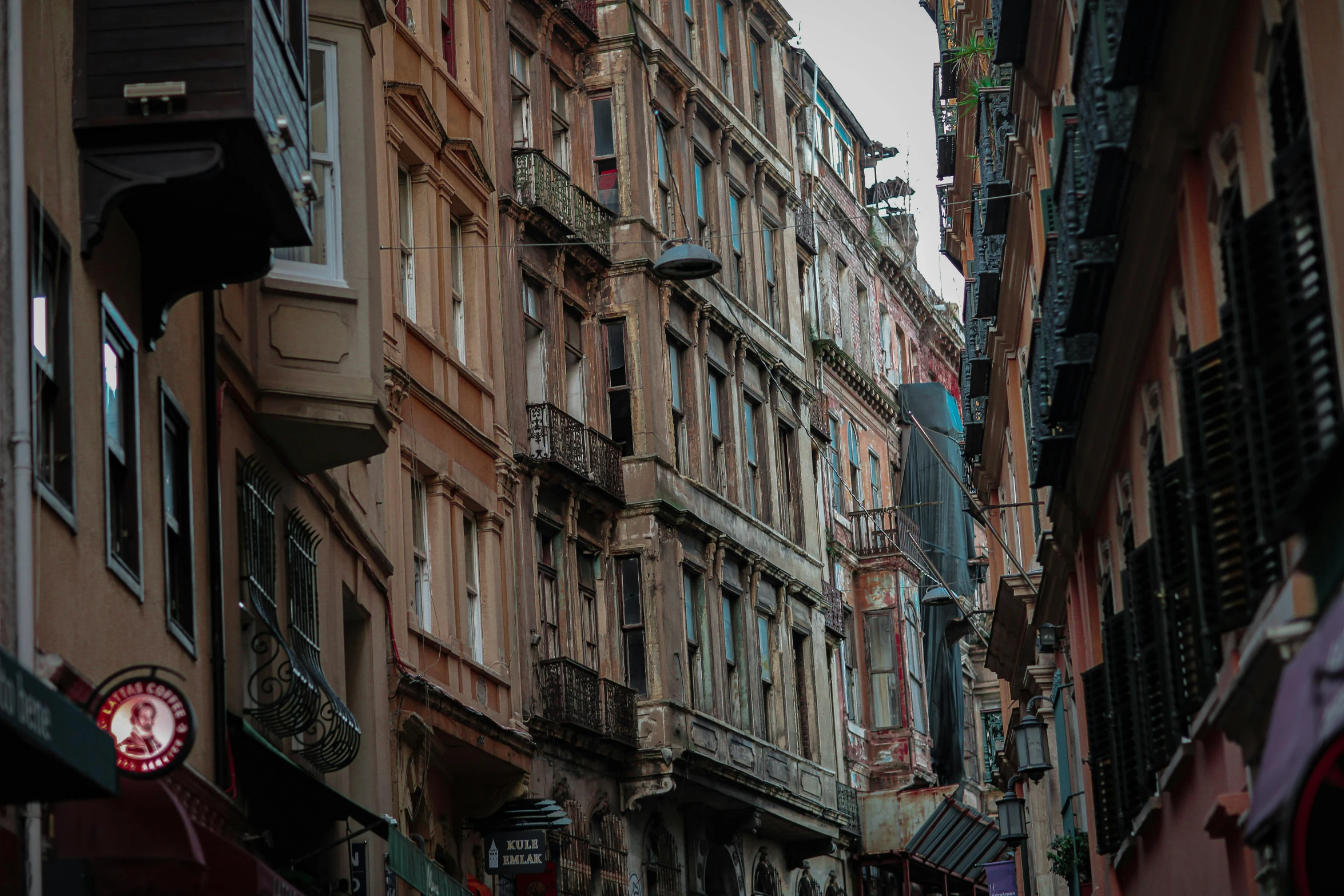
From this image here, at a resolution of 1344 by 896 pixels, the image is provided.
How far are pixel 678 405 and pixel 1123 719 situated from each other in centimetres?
1835

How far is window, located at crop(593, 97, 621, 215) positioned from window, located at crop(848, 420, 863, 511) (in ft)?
47.2

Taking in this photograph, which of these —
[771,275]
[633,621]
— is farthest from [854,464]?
[633,621]

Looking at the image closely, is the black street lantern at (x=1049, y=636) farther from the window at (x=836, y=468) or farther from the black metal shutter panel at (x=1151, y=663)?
the window at (x=836, y=468)

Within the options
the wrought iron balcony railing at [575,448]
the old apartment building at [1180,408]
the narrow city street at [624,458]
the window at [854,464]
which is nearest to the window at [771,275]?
the narrow city street at [624,458]

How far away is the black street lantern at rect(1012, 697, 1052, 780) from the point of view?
84.7 feet

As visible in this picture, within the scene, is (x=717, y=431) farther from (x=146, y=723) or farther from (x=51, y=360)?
(x=146, y=723)

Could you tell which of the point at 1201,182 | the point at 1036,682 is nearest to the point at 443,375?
the point at 1036,682

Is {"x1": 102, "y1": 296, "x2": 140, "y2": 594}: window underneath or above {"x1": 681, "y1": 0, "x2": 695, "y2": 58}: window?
underneath

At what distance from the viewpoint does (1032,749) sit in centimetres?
2600

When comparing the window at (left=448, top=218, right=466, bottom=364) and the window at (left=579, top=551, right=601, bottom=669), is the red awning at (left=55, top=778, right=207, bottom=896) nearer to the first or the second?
the window at (left=448, top=218, right=466, bottom=364)

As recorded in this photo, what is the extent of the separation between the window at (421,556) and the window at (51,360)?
497 inches

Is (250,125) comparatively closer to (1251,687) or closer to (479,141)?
(1251,687)

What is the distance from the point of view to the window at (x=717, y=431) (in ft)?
120

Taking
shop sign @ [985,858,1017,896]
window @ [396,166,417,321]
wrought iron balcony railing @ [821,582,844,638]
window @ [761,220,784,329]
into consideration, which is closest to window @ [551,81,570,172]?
window @ [761,220,784,329]
